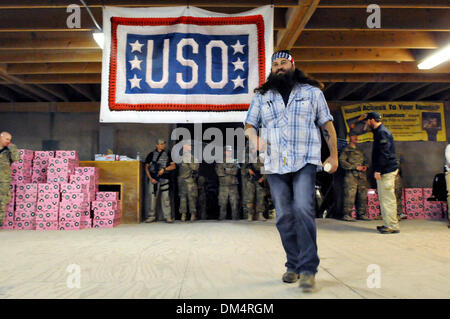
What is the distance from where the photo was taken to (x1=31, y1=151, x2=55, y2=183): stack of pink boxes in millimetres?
6449

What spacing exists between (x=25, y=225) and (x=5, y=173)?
3.15 feet

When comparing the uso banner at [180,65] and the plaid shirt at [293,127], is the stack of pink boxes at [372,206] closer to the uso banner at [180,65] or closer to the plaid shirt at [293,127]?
the uso banner at [180,65]

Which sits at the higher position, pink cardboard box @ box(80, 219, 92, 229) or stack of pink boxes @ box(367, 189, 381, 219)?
stack of pink boxes @ box(367, 189, 381, 219)

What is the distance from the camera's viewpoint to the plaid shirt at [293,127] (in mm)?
2182

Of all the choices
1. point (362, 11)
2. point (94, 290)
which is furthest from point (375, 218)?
point (94, 290)

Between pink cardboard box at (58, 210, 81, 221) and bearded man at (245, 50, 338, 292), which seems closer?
bearded man at (245, 50, 338, 292)

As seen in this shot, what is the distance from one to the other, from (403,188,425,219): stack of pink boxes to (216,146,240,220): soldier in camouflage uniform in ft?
12.6

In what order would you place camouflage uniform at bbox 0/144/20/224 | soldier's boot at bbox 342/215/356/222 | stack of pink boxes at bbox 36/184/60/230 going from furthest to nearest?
soldier's boot at bbox 342/215/356/222
stack of pink boxes at bbox 36/184/60/230
camouflage uniform at bbox 0/144/20/224

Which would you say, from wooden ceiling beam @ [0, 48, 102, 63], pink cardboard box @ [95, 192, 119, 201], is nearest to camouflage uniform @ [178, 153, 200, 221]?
pink cardboard box @ [95, 192, 119, 201]

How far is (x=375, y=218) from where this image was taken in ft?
25.3

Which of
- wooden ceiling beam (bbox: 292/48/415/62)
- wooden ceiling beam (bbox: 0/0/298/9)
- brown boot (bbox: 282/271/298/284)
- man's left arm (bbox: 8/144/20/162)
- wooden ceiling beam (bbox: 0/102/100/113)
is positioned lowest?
brown boot (bbox: 282/271/298/284)

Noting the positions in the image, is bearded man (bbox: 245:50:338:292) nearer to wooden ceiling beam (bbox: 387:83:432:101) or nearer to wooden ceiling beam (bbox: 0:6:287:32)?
wooden ceiling beam (bbox: 0:6:287:32)
